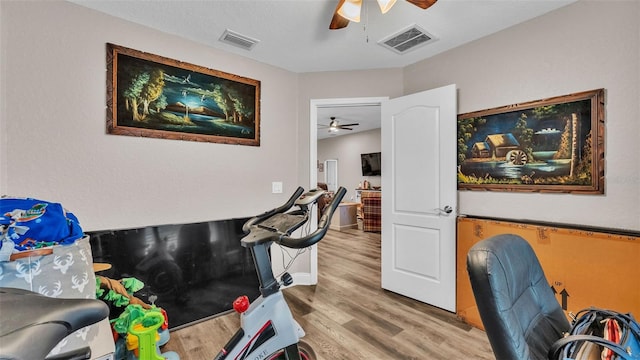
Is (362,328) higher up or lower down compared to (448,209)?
lower down

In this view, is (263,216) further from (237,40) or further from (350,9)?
(237,40)

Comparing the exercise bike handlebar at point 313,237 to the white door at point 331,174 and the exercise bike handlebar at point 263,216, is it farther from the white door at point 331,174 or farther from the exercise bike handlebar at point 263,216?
the white door at point 331,174

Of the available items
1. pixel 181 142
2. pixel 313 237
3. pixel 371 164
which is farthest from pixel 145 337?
pixel 371 164

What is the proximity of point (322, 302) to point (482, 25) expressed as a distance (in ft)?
9.40

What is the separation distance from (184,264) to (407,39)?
9.20 ft

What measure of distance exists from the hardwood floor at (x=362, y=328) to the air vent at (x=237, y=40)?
2.50m

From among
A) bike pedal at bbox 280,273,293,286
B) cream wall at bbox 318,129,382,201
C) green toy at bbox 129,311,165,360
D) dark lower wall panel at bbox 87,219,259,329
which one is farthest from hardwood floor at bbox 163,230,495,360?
cream wall at bbox 318,129,382,201

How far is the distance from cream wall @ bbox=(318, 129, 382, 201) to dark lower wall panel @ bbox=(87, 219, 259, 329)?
17.7 ft

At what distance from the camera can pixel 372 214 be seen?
607 cm

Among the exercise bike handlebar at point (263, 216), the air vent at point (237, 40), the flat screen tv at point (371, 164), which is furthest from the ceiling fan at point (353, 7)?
the flat screen tv at point (371, 164)

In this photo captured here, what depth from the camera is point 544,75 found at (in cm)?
207

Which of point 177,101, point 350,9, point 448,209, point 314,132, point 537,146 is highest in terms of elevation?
point 350,9

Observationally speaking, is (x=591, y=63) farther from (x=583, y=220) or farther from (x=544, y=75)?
(x=583, y=220)

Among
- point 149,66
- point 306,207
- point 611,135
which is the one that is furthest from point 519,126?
point 149,66
